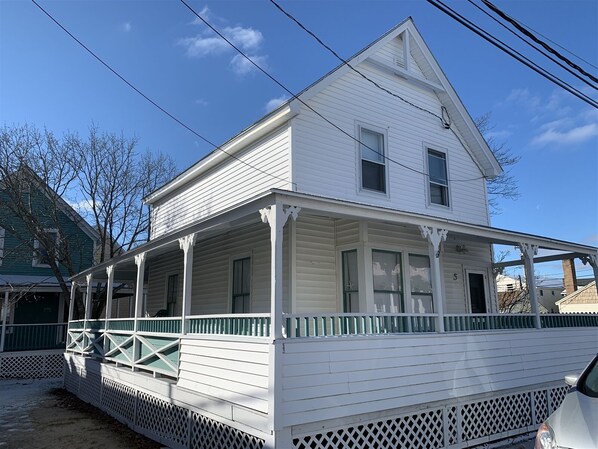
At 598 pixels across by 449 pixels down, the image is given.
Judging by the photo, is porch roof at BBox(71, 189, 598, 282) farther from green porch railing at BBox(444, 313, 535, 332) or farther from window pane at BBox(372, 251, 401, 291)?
window pane at BBox(372, 251, 401, 291)

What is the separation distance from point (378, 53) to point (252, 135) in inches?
145

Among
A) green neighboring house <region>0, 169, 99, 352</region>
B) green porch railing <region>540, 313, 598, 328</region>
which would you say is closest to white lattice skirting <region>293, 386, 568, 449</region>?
green porch railing <region>540, 313, 598, 328</region>

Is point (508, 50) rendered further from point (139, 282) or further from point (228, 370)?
point (139, 282)

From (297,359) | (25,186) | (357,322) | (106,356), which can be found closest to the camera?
(297,359)

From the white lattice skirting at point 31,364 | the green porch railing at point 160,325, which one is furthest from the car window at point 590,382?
the white lattice skirting at point 31,364

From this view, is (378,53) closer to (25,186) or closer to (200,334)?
(200,334)

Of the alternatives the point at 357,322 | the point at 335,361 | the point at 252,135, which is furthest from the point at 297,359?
the point at 252,135

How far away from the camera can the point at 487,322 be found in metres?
8.42

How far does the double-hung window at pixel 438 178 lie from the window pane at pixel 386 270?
248cm

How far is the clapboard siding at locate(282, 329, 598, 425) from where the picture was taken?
5.72 m

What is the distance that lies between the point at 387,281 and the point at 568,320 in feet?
14.6

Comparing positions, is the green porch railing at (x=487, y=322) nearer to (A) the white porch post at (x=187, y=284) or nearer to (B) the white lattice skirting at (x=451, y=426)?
(B) the white lattice skirting at (x=451, y=426)

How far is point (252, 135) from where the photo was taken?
10086 mm

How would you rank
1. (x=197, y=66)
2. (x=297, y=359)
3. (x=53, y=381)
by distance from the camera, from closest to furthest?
(x=297, y=359)
(x=197, y=66)
(x=53, y=381)
